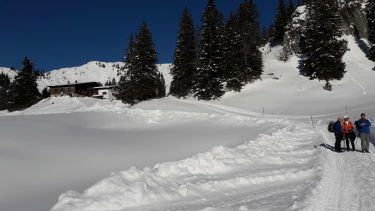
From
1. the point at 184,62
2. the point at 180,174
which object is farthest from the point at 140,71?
the point at 180,174

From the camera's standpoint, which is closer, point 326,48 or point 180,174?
point 180,174

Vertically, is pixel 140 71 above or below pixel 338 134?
above

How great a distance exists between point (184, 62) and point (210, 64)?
6.52 meters

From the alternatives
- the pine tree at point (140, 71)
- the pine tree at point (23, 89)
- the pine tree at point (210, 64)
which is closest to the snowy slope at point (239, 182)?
the pine tree at point (210, 64)

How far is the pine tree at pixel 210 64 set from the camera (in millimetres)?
41781

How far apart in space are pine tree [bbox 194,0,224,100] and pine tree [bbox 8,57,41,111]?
32222mm

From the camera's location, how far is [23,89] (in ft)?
175

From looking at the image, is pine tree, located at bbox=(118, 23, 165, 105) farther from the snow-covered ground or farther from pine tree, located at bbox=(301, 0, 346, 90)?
the snow-covered ground

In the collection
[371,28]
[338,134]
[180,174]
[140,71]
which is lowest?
[180,174]

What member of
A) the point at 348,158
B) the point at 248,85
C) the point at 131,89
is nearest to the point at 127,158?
the point at 348,158

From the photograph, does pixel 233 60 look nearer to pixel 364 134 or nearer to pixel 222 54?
pixel 222 54

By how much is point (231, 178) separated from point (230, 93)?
1443 inches

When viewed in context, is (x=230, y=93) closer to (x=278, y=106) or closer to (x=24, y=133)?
(x=278, y=106)

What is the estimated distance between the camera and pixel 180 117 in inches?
1225
